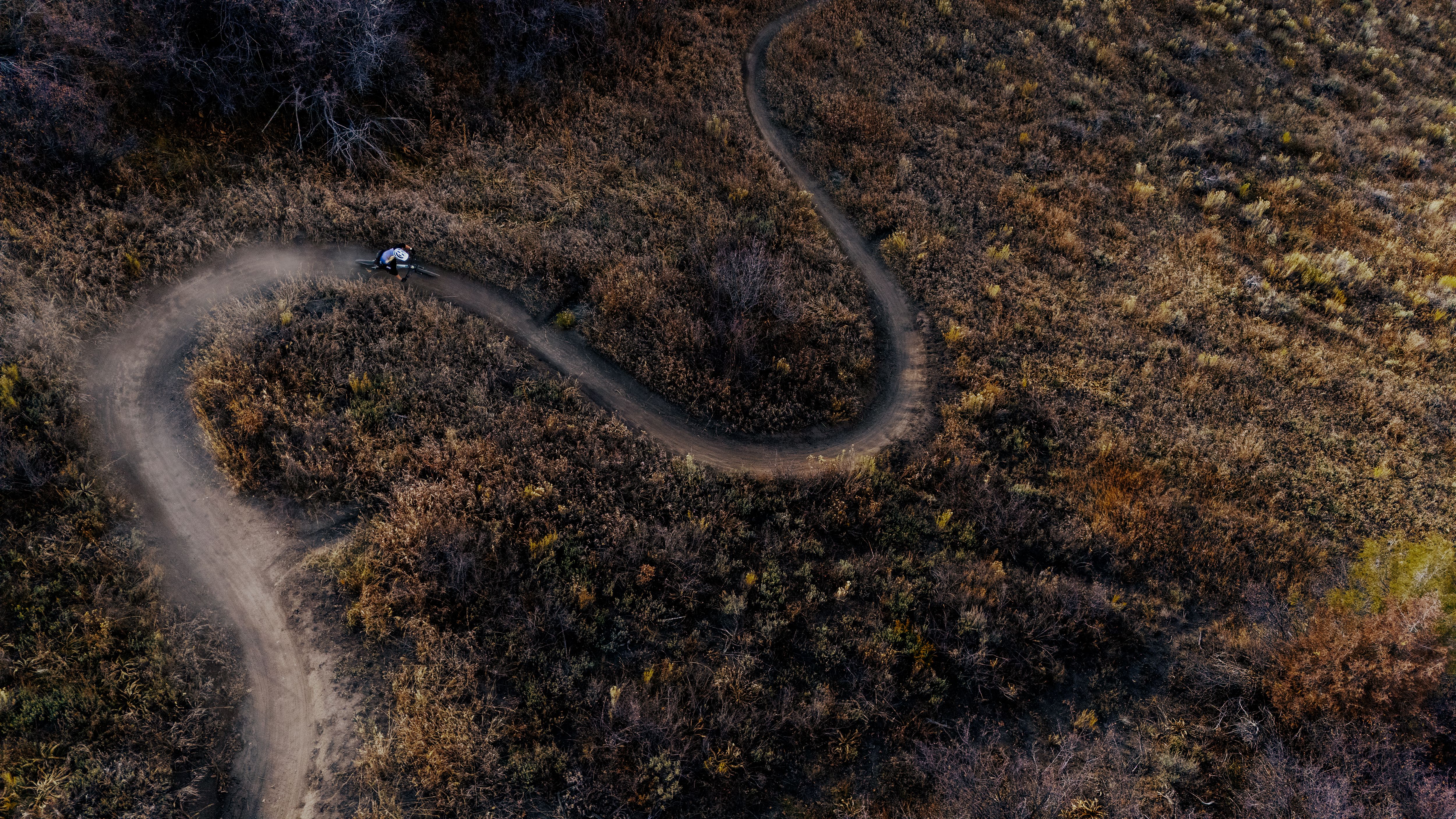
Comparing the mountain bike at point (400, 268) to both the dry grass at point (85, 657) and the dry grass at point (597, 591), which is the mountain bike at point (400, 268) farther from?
the dry grass at point (85, 657)

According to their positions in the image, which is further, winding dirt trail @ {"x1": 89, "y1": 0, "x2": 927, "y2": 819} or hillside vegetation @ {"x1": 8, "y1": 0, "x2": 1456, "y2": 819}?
hillside vegetation @ {"x1": 8, "y1": 0, "x2": 1456, "y2": 819}

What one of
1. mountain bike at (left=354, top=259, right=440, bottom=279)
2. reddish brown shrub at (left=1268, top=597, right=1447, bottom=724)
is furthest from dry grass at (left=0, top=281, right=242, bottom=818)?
reddish brown shrub at (left=1268, top=597, right=1447, bottom=724)

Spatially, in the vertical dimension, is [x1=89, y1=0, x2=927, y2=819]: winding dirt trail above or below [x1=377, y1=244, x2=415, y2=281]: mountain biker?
below

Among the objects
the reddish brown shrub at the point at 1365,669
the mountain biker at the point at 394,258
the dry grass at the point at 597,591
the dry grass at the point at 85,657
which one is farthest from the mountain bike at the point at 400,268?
the reddish brown shrub at the point at 1365,669

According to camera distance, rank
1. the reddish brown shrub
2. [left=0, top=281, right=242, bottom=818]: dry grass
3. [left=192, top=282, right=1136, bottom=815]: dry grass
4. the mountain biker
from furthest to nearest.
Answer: the mountain biker < the reddish brown shrub < [left=192, top=282, right=1136, bottom=815]: dry grass < [left=0, top=281, right=242, bottom=818]: dry grass

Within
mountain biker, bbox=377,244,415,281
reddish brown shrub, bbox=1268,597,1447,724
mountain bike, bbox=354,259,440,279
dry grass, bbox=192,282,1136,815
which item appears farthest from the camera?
mountain bike, bbox=354,259,440,279

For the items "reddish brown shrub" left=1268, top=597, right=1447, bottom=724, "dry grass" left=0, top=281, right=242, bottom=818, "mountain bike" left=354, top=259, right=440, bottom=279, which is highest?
"mountain bike" left=354, top=259, right=440, bottom=279

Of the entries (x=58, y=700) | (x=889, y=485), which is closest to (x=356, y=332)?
(x=58, y=700)

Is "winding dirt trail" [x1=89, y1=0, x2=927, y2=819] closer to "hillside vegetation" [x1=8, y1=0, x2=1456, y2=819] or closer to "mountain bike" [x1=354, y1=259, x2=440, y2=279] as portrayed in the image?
"mountain bike" [x1=354, y1=259, x2=440, y2=279]
